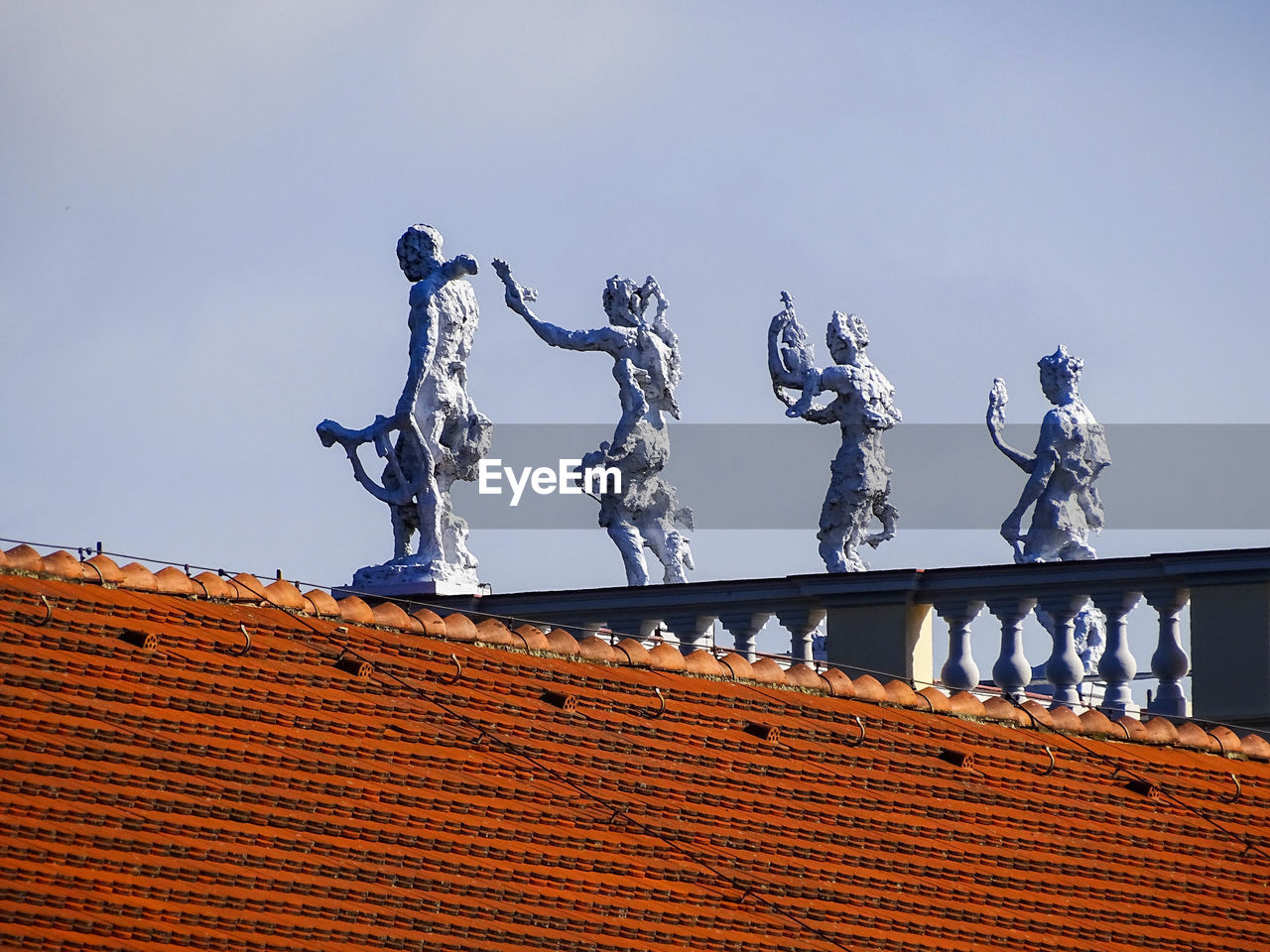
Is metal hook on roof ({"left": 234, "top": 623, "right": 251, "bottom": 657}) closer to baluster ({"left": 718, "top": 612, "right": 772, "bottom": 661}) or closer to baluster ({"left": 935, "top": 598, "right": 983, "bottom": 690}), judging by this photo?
baluster ({"left": 718, "top": 612, "right": 772, "bottom": 661})

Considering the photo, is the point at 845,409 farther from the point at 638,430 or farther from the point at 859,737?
the point at 859,737

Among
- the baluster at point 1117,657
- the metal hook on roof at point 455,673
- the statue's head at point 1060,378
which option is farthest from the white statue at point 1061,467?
the metal hook on roof at point 455,673

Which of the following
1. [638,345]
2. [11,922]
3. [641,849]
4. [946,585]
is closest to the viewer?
[11,922]

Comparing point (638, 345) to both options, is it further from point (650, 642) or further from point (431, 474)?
point (650, 642)

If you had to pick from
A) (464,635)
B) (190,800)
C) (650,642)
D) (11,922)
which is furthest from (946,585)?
(11,922)

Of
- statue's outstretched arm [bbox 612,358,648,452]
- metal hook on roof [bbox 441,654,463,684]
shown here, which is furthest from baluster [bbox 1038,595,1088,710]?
statue's outstretched arm [bbox 612,358,648,452]

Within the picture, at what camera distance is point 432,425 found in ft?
75.6

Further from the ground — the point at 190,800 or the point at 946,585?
the point at 946,585

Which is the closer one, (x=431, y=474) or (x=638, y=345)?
(x=431, y=474)

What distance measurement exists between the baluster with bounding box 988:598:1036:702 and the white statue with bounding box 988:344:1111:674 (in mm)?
4594

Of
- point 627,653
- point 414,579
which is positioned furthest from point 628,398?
point 627,653

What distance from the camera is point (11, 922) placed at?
13.8 meters

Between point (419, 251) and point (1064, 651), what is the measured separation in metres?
6.50

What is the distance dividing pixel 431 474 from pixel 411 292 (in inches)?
54.2
